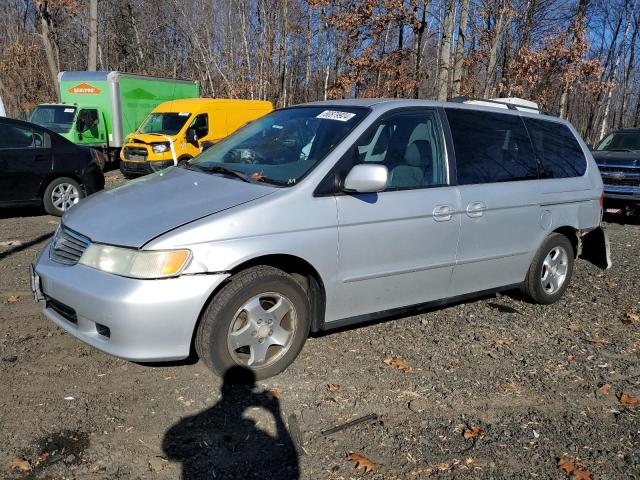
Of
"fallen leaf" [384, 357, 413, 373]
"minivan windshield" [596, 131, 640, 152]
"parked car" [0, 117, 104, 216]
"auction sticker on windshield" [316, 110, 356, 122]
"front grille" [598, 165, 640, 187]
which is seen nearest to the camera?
"fallen leaf" [384, 357, 413, 373]

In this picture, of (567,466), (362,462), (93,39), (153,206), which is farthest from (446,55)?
(93,39)

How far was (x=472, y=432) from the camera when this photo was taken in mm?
3221

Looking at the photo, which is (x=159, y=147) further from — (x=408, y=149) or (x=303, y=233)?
(x=303, y=233)

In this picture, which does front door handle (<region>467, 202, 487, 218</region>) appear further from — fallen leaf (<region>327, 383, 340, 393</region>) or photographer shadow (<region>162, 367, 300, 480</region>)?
photographer shadow (<region>162, 367, 300, 480</region>)

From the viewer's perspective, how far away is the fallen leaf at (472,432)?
318cm

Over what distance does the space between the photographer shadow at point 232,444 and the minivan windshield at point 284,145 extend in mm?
1434

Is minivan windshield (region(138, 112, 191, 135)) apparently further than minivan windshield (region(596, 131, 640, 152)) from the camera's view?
Yes

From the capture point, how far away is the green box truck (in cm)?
1656

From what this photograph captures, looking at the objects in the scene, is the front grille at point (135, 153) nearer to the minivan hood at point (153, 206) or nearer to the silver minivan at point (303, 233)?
the silver minivan at point (303, 233)

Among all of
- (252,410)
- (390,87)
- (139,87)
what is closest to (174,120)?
→ (139,87)

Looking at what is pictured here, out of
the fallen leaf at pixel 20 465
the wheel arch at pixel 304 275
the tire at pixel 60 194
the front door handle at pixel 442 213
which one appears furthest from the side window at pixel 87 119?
the fallen leaf at pixel 20 465

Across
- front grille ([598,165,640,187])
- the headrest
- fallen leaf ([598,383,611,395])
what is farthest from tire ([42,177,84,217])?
front grille ([598,165,640,187])

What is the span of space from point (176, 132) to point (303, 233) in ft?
38.6

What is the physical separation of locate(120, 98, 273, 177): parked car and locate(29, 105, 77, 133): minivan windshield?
9.27 feet
